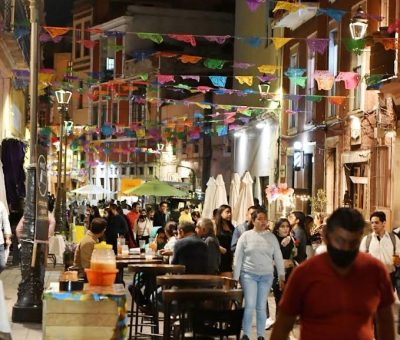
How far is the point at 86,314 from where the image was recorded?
8.45 metres

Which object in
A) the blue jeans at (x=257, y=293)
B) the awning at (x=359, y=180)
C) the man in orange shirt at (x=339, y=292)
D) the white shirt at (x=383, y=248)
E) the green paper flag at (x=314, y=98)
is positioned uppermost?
the green paper flag at (x=314, y=98)

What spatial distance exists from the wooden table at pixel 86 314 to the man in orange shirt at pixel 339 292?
3083 mm

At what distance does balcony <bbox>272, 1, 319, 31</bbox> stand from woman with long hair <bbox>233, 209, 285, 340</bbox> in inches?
751

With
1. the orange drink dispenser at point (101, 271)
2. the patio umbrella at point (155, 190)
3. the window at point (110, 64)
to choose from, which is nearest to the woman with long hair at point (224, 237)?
the orange drink dispenser at point (101, 271)

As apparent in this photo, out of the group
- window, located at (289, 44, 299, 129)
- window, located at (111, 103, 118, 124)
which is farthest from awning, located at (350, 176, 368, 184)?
window, located at (111, 103, 118, 124)

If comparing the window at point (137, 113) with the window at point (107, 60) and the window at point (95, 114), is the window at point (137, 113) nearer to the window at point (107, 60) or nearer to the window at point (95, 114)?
the window at point (107, 60)

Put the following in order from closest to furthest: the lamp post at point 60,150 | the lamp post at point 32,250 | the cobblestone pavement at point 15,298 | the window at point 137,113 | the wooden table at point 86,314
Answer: the wooden table at point 86,314
the cobblestone pavement at point 15,298
the lamp post at point 32,250
the lamp post at point 60,150
the window at point 137,113

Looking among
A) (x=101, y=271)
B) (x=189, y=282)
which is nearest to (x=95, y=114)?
(x=189, y=282)

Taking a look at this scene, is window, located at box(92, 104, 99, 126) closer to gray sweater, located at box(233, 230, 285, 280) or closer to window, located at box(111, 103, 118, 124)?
window, located at box(111, 103, 118, 124)

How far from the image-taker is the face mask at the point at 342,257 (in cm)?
544

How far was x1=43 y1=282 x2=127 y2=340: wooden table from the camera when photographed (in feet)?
27.6

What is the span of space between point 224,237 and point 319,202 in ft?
46.1

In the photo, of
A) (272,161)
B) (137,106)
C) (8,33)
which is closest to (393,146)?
(8,33)

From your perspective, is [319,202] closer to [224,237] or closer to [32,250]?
[224,237]
